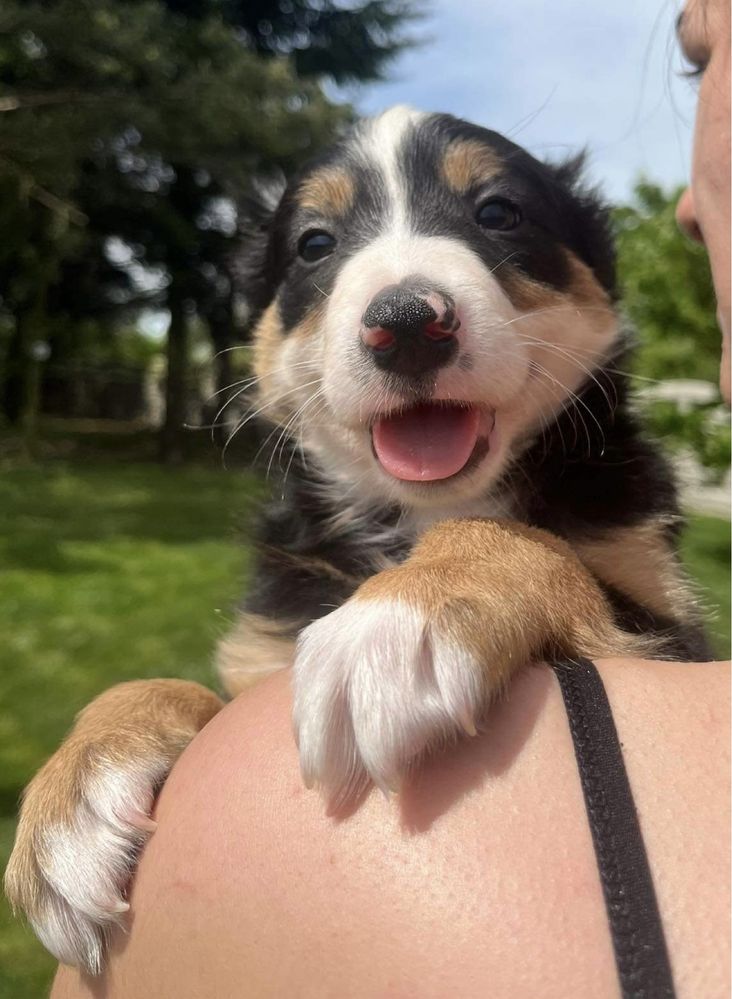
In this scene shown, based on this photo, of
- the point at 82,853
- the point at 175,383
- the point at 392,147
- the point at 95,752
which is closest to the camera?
the point at 82,853

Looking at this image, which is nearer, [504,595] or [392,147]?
[504,595]

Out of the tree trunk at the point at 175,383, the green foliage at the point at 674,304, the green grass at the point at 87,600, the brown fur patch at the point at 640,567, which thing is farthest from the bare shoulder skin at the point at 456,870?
the tree trunk at the point at 175,383

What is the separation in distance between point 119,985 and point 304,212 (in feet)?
6.76

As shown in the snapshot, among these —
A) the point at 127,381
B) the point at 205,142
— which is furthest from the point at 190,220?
the point at 127,381

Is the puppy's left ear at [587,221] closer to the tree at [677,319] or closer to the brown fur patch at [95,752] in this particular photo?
the brown fur patch at [95,752]

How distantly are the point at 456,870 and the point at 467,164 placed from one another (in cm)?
195

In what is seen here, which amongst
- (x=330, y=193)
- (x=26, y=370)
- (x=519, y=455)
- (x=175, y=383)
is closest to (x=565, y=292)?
(x=519, y=455)

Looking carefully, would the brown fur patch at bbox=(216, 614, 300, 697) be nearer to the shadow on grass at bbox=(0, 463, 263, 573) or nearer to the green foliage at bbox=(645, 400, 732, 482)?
the shadow on grass at bbox=(0, 463, 263, 573)

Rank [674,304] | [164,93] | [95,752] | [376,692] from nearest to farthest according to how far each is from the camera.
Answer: [376,692], [95,752], [674,304], [164,93]

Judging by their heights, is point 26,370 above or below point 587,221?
below

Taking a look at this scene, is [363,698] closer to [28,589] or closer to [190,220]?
[28,589]

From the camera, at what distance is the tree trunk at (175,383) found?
16.8 m

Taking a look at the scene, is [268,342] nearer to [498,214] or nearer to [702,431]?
[498,214]

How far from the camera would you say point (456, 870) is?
0.98 m
